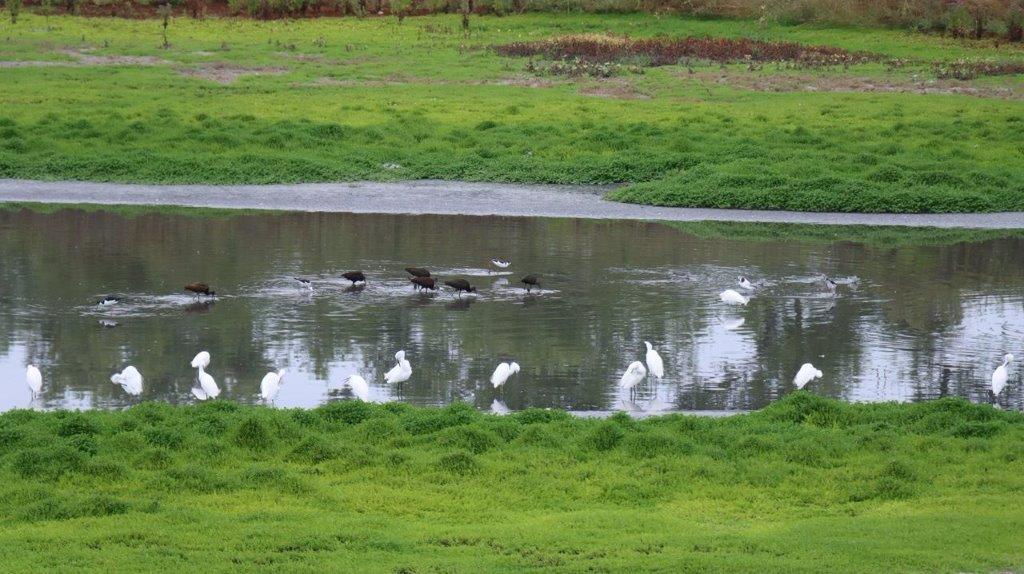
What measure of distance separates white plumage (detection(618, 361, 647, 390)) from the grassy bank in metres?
1.28

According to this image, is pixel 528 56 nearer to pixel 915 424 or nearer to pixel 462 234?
pixel 462 234

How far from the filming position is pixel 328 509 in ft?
31.6

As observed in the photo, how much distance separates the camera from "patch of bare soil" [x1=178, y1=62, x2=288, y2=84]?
42.1m

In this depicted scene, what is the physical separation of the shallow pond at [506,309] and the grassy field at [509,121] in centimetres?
404

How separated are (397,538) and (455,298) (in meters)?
9.18

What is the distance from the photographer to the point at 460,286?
1770 centimetres

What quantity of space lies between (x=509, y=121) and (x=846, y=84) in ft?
41.5

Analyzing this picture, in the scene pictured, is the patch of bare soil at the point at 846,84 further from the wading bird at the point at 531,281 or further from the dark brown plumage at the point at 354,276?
the dark brown plumage at the point at 354,276

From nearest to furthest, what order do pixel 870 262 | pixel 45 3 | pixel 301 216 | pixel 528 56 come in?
pixel 870 262 → pixel 301 216 → pixel 528 56 → pixel 45 3

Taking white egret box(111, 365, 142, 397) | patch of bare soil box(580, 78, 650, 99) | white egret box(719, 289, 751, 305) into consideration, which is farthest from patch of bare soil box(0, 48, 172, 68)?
white egret box(111, 365, 142, 397)

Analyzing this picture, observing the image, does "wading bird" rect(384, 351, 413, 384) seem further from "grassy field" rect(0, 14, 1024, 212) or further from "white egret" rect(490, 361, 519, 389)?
"grassy field" rect(0, 14, 1024, 212)

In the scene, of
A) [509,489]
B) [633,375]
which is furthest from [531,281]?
[509,489]

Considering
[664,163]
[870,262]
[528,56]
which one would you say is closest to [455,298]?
[870,262]

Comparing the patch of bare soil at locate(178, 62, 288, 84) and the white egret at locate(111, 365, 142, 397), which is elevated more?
the white egret at locate(111, 365, 142, 397)
